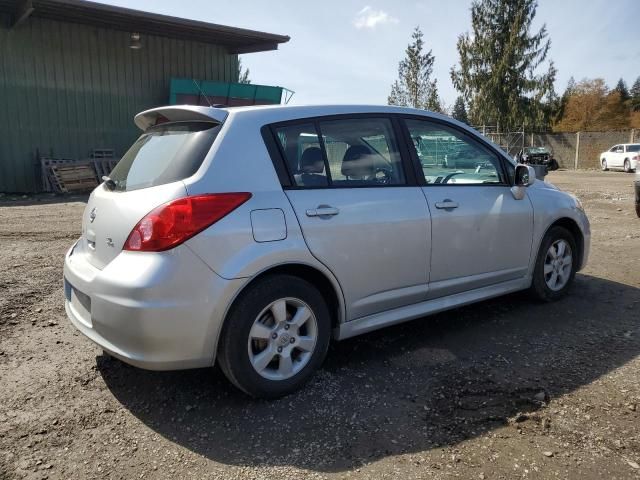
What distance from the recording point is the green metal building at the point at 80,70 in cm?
1433

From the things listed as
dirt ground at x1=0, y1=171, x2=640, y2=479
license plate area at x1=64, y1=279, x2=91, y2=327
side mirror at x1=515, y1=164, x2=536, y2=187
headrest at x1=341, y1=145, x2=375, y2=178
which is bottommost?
dirt ground at x1=0, y1=171, x2=640, y2=479

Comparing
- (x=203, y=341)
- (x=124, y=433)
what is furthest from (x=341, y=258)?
(x=124, y=433)

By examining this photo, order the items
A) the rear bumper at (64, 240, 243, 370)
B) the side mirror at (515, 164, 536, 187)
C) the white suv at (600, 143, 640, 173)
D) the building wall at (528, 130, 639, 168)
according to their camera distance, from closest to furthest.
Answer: the rear bumper at (64, 240, 243, 370), the side mirror at (515, 164, 536, 187), the white suv at (600, 143, 640, 173), the building wall at (528, 130, 639, 168)

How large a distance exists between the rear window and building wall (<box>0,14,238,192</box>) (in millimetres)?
13558

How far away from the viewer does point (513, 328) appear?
4.11 meters

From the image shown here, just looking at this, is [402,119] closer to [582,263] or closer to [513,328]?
[513,328]

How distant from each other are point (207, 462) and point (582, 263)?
3.99m

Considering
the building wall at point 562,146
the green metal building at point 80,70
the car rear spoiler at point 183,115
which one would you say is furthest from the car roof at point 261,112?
the building wall at point 562,146

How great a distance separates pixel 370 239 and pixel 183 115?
1386 mm

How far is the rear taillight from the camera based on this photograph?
2641 millimetres

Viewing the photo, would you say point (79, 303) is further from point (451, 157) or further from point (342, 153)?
point (451, 157)

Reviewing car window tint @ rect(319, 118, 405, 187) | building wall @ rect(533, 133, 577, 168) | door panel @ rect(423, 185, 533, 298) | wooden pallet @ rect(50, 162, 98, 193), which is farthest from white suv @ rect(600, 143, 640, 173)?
car window tint @ rect(319, 118, 405, 187)

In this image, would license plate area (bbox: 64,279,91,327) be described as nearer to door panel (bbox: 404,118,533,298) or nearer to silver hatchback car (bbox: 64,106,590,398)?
silver hatchback car (bbox: 64,106,590,398)

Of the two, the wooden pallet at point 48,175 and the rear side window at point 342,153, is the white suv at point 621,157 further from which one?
the rear side window at point 342,153
